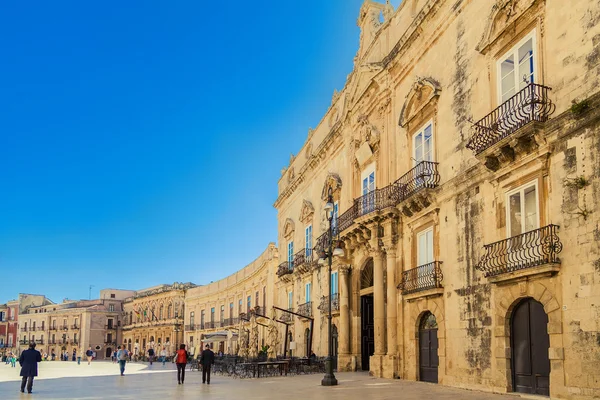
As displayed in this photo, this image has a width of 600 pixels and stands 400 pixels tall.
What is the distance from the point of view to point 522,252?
44.6 ft

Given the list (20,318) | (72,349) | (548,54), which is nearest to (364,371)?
(548,54)

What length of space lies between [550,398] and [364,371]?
493 inches

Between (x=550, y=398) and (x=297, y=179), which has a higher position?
(x=297, y=179)

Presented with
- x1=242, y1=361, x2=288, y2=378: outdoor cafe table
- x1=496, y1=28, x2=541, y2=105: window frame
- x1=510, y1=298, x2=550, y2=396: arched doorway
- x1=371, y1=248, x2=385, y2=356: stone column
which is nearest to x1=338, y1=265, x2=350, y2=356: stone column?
x1=242, y1=361, x2=288, y2=378: outdoor cafe table

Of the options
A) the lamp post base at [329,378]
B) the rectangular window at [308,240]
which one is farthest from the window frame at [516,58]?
the rectangular window at [308,240]

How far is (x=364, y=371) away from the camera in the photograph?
24.6m

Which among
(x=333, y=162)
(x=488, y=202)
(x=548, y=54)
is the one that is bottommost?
(x=488, y=202)

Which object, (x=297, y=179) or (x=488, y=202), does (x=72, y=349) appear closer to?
(x=297, y=179)

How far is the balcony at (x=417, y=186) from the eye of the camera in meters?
18.3

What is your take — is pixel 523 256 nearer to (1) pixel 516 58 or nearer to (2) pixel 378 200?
(1) pixel 516 58

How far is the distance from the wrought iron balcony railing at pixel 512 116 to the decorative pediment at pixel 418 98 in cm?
282

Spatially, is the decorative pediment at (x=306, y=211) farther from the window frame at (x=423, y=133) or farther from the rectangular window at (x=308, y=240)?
the window frame at (x=423, y=133)

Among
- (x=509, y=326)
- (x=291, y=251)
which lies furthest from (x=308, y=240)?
(x=509, y=326)

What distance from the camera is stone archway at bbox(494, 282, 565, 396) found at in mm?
12359
